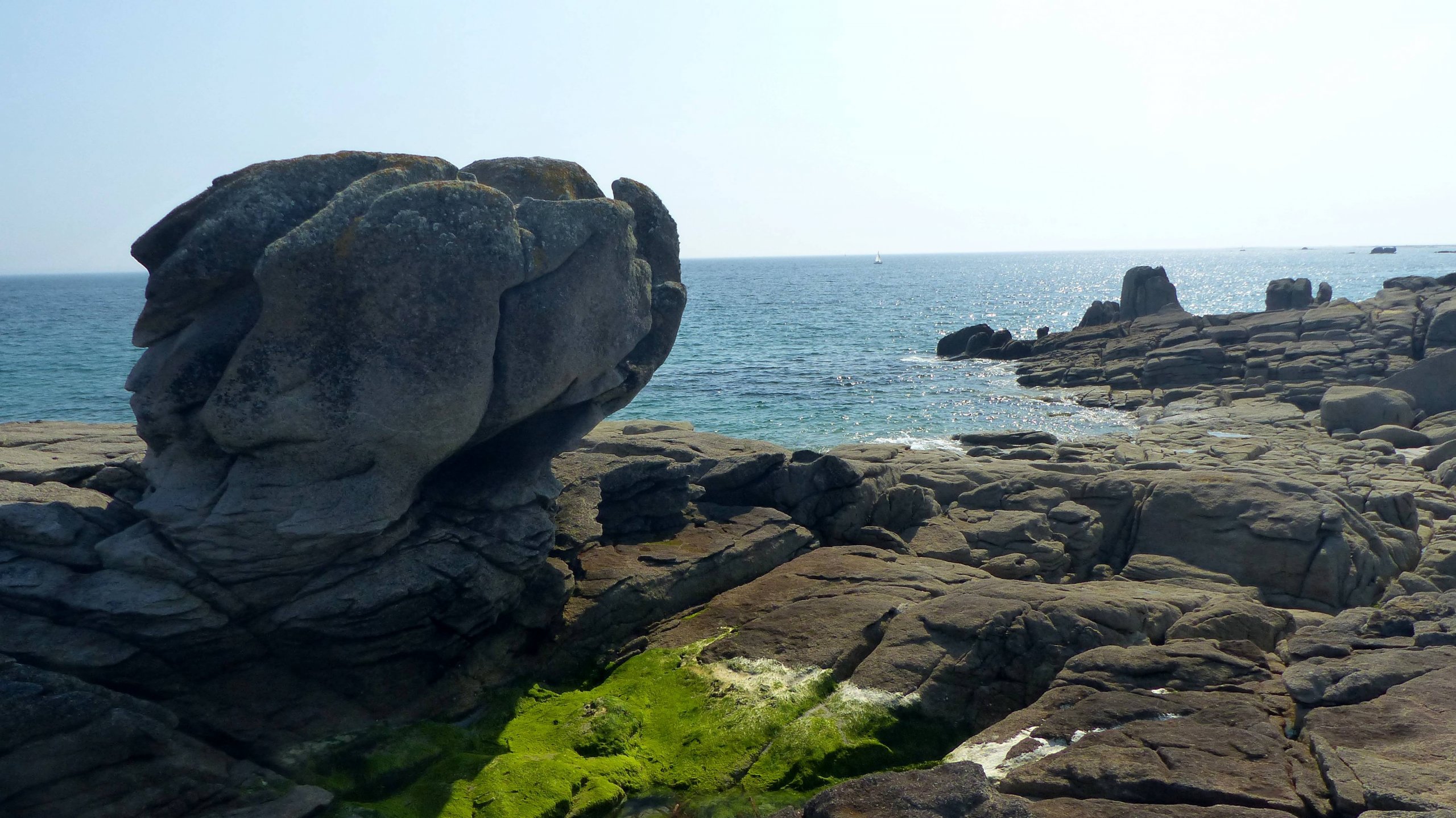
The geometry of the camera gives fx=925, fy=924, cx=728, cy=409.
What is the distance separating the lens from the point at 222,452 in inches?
553

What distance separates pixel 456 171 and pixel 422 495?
213 inches

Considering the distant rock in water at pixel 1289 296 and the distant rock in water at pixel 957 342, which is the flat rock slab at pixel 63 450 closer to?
the distant rock in water at pixel 957 342

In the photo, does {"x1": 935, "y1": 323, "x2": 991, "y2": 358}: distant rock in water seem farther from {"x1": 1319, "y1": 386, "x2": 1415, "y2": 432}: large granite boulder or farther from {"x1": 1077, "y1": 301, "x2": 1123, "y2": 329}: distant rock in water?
{"x1": 1319, "y1": 386, "x2": 1415, "y2": 432}: large granite boulder

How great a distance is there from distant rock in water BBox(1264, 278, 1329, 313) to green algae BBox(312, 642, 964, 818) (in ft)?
268

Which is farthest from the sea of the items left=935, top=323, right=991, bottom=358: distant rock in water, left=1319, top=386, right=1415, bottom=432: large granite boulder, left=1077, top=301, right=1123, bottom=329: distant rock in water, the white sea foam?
left=1077, top=301, right=1123, bottom=329: distant rock in water

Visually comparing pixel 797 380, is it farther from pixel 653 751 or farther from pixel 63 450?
pixel 653 751

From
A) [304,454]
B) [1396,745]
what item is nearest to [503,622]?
[304,454]

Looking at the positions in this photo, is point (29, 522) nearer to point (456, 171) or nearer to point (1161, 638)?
point (456, 171)

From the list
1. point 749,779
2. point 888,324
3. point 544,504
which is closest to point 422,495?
point 544,504

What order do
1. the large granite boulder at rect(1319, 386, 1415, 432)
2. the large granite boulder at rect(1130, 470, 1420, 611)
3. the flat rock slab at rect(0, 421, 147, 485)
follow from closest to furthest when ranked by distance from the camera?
1. the flat rock slab at rect(0, 421, 147, 485)
2. the large granite boulder at rect(1130, 470, 1420, 611)
3. the large granite boulder at rect(1319, 386, 1415, 432)

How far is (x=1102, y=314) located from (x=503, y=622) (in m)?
82.3

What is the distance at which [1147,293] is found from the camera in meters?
83.1

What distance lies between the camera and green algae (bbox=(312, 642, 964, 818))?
1237 cm

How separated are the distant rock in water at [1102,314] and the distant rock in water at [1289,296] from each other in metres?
12.4
